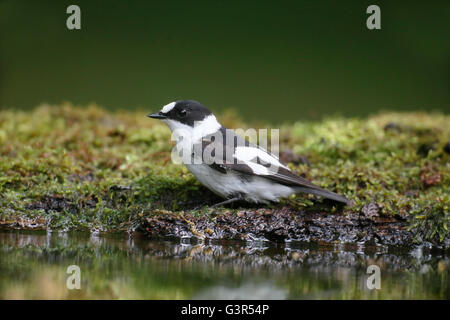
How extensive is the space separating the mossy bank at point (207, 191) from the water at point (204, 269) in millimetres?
193

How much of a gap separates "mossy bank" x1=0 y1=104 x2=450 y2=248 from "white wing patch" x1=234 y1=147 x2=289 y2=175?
0.30 meters

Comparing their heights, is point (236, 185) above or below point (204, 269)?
above

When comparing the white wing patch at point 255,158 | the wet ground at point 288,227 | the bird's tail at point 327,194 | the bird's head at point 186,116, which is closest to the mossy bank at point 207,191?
the wet ground at point 288,227

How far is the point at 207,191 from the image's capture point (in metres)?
4.17

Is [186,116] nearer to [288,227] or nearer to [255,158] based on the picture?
[255,158]

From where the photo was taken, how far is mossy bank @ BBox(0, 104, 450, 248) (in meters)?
3.57

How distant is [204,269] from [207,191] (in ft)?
4.83

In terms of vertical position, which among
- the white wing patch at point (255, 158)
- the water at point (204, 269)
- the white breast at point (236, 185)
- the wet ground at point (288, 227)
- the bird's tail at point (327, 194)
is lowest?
the water at point (204, 269)

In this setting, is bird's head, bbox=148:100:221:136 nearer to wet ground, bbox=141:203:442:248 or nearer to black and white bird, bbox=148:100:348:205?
black and white bird, bbox=148:100:348:205

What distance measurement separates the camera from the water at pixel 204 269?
2375mm

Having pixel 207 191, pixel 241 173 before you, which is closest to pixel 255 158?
pixel 241 173

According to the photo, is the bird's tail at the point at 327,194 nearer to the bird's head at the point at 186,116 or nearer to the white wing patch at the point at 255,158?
the white wing patch at the point at 255,158

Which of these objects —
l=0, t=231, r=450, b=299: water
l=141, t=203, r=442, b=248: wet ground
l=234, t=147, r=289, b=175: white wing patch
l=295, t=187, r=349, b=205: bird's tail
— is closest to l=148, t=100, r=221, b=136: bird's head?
l=234, t=147, r=289, b=175: white wing patch
